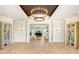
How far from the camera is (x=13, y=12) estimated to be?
3.11 m

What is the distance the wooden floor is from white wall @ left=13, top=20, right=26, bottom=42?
0.42 feet

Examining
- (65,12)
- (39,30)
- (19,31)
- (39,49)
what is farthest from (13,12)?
(65,12)

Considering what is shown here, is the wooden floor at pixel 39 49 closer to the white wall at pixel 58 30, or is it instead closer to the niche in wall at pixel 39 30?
the white wall at pixel 58 30

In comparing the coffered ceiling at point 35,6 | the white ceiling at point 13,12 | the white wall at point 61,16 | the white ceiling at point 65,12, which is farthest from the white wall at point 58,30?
the white ceiling at point 13,12

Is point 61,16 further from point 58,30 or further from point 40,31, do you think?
point 40,31

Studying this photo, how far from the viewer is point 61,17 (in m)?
A: 3.06

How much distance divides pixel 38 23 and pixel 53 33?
468 mm

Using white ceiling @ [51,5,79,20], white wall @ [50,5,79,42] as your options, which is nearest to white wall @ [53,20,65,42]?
white wall @ [50,5,79,42]

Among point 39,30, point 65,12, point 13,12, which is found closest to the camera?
point 65,12

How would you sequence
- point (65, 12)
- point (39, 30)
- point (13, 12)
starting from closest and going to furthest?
point (65, 12), point (13, 12), point (39, 30)

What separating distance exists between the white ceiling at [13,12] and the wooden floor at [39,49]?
0.67 meters

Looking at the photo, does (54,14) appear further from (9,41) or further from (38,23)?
(9,41)

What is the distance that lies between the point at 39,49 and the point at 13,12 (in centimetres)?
113
